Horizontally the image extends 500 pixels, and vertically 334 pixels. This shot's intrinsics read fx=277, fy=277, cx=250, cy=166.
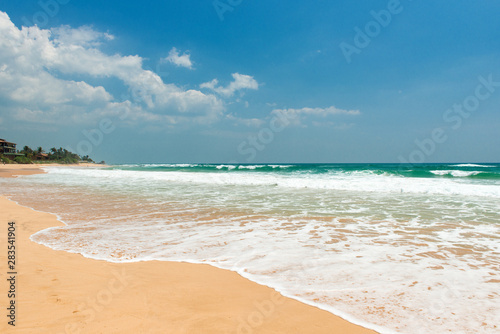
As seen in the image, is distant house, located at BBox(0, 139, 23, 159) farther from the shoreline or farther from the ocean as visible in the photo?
the shoreline

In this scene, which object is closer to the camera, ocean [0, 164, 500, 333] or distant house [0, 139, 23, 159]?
ocean [0, 164, 500, 333]

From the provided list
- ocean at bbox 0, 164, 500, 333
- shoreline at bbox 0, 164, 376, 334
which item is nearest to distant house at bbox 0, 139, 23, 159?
ocean at bbox 0, 164, 500, 333

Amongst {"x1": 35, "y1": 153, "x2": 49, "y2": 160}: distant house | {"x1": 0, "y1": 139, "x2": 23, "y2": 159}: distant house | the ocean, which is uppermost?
{"x1": 0, "y1": 139, "x2": 23, "y2": 159}: distant house

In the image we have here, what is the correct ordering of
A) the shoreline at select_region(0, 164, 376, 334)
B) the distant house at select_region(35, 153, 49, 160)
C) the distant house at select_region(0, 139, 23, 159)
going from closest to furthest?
the shoreline at select_region(0, 164, 376, 334), the distant house at select_region(0, 139, 23, 159), the distant house at select_region(35, 153, 49, 160)

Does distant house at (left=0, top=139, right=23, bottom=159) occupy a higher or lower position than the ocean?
higher

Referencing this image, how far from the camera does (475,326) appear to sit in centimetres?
256

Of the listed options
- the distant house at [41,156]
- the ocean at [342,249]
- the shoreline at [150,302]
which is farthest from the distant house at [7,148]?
the shoreline at [150,302]

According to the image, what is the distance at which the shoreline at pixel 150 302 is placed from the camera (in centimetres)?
249

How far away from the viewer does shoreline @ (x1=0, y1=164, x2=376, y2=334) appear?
97.9 inches

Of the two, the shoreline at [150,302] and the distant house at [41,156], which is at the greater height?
the distant house at [41,156]

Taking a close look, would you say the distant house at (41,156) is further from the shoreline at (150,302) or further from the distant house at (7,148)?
the shoreline at (150,302)

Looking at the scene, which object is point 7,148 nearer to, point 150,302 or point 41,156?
point 41,156

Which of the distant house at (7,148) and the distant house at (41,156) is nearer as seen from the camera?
the distant house at (7,148)

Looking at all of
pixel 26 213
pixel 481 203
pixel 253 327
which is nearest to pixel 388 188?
pixel 481 203
